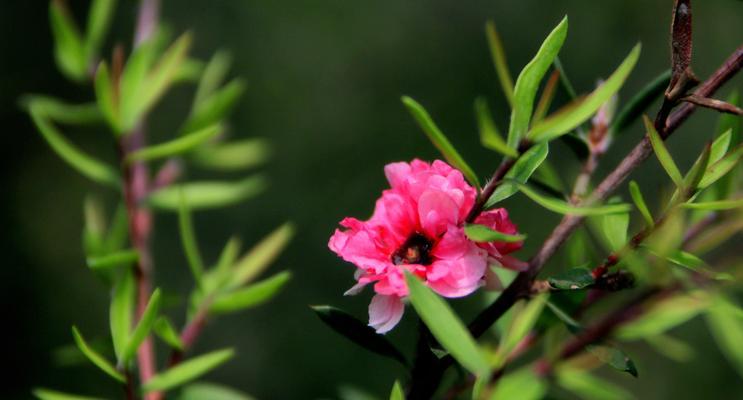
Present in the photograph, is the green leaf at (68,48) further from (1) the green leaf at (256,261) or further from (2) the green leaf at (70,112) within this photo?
(1) the green leaf at (256,261)

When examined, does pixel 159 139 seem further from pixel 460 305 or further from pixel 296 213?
pixel 460 305

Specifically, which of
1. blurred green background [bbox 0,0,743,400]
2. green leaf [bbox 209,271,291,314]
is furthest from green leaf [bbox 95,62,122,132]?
blurred green background [bbox 0,0,743,400]

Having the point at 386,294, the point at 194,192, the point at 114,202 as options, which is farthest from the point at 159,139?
the point at 386,294

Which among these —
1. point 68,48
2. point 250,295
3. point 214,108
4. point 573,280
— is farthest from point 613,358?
point 68,48

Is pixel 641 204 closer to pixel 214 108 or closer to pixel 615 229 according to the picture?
pixel 615 229

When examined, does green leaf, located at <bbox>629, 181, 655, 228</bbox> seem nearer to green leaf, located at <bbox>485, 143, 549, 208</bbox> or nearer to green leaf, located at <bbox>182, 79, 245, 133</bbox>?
green leaf, located at <bbox>485, 143, 549, 208</bbox>
